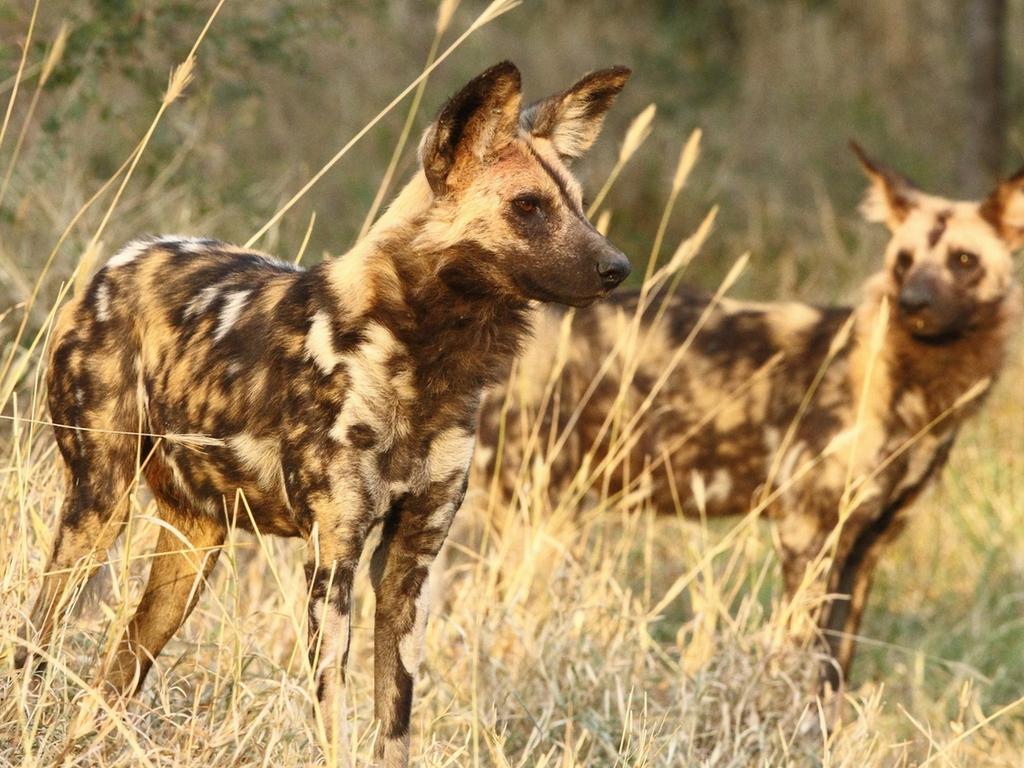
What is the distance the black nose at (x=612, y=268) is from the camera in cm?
265

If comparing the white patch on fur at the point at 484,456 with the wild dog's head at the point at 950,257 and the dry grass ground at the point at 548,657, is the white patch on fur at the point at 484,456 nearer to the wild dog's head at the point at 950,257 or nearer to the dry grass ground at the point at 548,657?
the dry grass ground at the point at 548,657

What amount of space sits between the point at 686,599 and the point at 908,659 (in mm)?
828

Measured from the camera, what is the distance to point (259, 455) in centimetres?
272

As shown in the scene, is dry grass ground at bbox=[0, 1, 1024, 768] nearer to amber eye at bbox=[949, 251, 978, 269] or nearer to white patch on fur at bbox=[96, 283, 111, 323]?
white patch on fur at bbox=[96, 283, 111, 323]

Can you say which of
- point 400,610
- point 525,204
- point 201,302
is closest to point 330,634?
point 400,610

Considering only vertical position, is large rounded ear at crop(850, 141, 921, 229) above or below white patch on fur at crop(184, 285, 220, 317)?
below

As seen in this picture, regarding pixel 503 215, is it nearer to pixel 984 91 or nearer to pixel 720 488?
pixel 720 488

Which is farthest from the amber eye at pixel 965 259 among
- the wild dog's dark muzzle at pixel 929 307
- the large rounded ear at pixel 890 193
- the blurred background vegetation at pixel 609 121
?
the blurred background vegetation at pixel 609 121

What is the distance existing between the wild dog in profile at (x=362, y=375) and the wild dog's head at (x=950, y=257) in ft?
7.67

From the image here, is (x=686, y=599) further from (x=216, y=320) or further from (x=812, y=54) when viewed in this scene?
(x=812, y=54)

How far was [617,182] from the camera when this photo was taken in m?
8.84

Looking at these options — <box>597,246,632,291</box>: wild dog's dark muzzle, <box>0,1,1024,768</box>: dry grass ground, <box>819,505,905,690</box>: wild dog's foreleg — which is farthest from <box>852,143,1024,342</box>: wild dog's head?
<box>597,246,632,291</box>: wild dog's dark muzzle

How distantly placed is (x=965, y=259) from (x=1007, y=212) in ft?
0.81

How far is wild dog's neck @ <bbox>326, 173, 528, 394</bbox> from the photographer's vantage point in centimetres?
270
